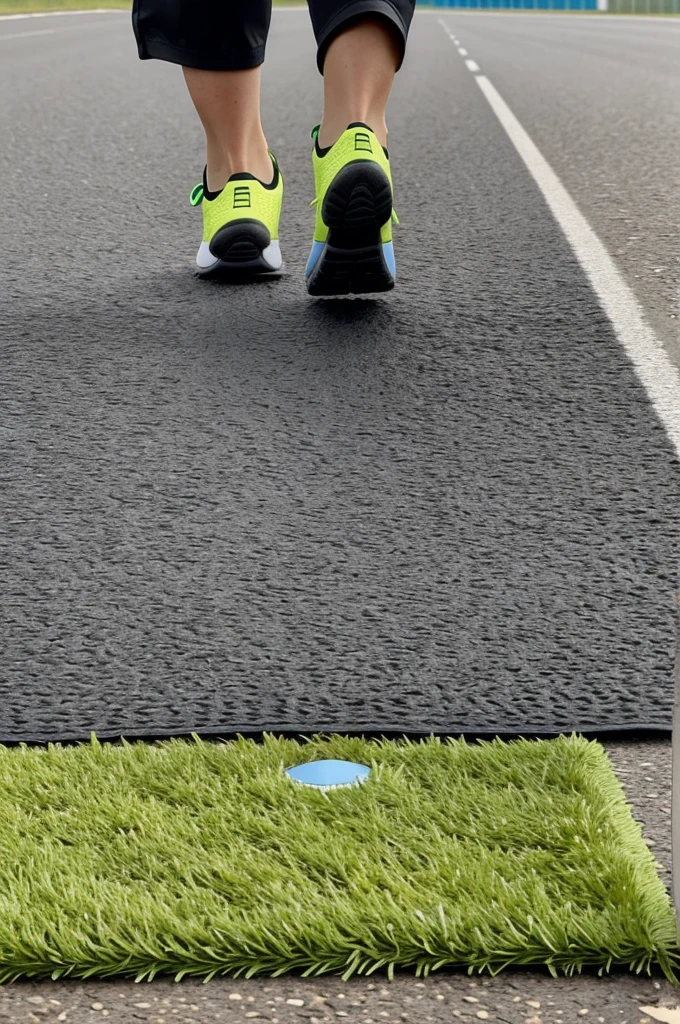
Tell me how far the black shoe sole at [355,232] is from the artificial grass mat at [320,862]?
177cm

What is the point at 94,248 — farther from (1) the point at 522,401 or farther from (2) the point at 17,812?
(2) the point at 17,812

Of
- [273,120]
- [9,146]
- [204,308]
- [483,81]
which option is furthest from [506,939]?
[483,81]

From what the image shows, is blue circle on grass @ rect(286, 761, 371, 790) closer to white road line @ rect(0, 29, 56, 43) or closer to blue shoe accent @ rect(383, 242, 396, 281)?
blue shoe accent @ rect(383, 242, 396, 281)

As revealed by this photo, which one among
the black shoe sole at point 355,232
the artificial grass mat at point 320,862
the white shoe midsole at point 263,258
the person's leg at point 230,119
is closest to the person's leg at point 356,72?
the black shoe sole at point 355,232

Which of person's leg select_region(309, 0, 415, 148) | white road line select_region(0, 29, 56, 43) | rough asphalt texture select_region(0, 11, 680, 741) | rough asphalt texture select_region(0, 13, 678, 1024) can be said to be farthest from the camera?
white road line select_region(0, 29, 56, 43)

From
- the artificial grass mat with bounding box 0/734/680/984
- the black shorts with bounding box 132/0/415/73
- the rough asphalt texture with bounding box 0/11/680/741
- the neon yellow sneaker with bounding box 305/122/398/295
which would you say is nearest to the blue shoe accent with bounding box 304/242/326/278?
the neon yellow sneaker with bounding box 305/122/398/295

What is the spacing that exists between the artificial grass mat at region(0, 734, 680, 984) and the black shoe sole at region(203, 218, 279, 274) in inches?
86.6

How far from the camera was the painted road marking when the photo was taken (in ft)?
8.86

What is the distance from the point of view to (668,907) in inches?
49.4

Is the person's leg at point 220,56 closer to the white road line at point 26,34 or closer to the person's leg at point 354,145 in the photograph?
the person's leg at point 354,145

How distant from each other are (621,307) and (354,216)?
737 mm

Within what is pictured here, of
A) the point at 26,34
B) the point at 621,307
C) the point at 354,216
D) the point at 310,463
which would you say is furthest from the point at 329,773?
the point at 26,34

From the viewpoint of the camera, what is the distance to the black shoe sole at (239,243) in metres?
3.57

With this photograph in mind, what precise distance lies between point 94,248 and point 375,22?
123 centimetres
